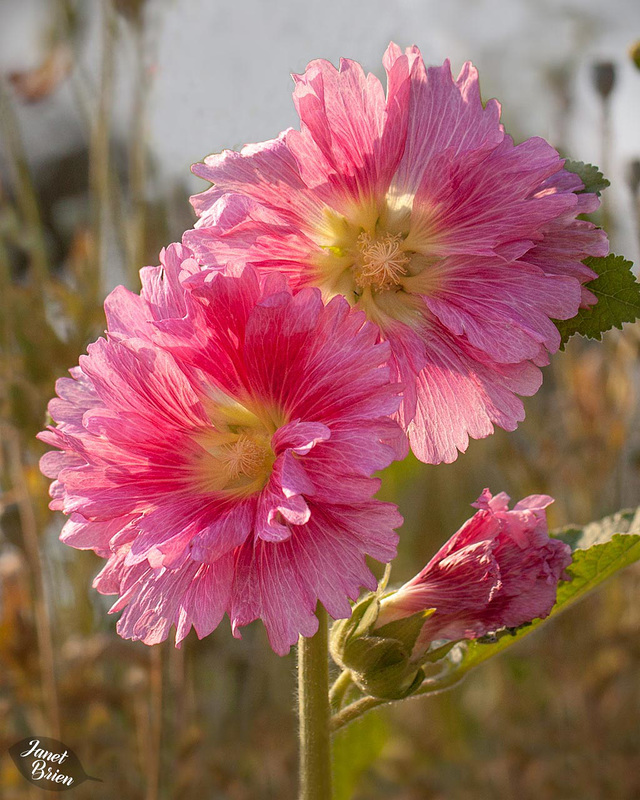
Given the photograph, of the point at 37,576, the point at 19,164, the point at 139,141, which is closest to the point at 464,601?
the point at 37,576

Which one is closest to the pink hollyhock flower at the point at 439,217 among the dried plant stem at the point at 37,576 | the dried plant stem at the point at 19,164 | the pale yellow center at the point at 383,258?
the pale yellow center at the point at 383,258

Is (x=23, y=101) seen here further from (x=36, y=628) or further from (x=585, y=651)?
(x=585, y=651)

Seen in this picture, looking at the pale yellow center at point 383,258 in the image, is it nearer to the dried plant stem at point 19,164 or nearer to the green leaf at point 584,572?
the green leaf at point 584,572

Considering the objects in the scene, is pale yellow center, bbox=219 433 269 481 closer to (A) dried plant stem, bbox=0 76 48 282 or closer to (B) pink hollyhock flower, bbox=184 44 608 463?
(B) pink hollyhock flower, bbox=184 44 608 463

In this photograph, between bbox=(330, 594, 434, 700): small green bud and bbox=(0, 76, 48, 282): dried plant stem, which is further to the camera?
bbox=(0, 76, 48, 282): dried plant stem

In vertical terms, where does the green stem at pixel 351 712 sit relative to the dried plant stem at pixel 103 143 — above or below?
below

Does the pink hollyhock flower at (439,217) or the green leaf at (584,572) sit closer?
the pink hollyhock flower at (439,217)

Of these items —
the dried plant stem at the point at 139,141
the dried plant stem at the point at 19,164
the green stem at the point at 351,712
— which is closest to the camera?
the green stem at the point at 351,712

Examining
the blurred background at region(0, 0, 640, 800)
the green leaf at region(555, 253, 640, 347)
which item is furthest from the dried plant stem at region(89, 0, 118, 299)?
the green leaf at region(555, 253, 640, 347)
